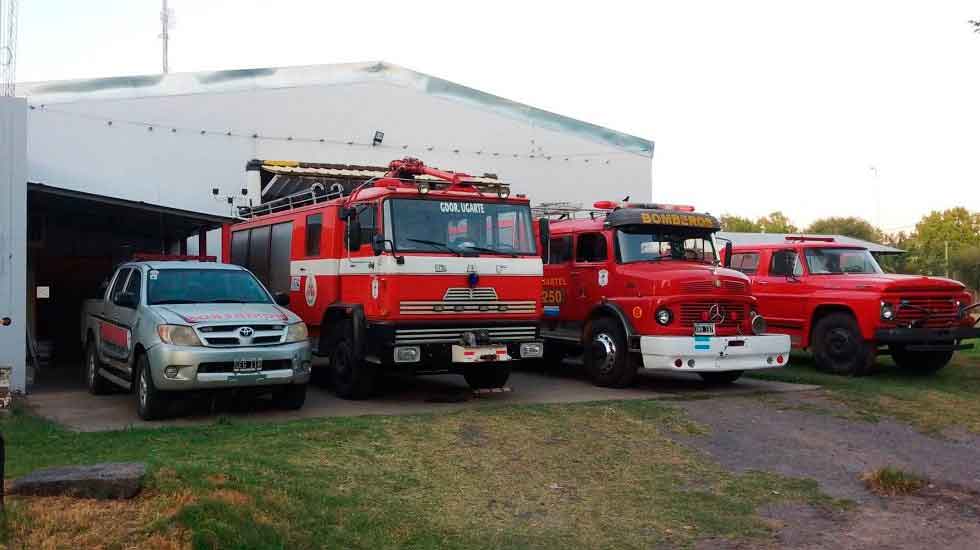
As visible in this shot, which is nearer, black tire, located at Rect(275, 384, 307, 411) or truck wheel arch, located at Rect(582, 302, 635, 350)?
black tire, located at Rect(275, 384, 307, 411)

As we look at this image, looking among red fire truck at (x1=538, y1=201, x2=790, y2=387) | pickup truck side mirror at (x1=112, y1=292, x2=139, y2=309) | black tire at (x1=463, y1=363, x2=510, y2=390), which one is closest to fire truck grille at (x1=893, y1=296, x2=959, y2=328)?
red fire truck at (x1=538, y1=201, x2=790, y2=387)

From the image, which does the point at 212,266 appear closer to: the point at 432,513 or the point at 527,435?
the point at 527,435

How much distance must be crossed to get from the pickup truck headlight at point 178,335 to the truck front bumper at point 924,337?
9.98 metres

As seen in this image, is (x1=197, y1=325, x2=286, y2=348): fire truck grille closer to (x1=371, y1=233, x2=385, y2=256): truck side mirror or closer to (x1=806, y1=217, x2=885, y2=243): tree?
(x1=371, y1=233, x2=385, y2=256): truck side mirror

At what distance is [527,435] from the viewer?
9.41 m

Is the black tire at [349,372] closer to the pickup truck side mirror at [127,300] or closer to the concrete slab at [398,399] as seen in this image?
the concrete slab at [398,399]

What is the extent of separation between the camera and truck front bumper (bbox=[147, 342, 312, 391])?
9.47 metres

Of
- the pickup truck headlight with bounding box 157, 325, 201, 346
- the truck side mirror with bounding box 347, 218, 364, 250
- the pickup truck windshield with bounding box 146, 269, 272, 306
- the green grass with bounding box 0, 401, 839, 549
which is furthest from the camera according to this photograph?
the truck side mirror with bounding box 347, 218, 364, 250

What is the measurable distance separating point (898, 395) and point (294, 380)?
316 inches

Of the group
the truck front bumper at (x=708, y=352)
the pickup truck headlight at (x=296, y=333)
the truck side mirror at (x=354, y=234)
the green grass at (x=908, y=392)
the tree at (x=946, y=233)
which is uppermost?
the tree at (x=946, y=233)

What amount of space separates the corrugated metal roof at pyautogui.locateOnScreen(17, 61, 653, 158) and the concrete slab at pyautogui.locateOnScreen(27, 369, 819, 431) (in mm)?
9073

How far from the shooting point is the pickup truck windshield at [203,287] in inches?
424

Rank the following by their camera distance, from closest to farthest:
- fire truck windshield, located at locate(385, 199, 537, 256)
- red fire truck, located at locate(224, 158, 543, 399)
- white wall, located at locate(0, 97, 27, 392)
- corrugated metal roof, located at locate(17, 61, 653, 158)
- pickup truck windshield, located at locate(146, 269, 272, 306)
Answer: pickup truck windshield, located at locate(146, 269, 272, 306) → red fire truck, located at locate(224, 158, 543, 399) → fire truck windshield, located at locate(385, 199, 537, 256) → white wall, located at locate(0, 97, 27, 392) → corrugated metal roof, located at locate(17, 61, 653, 158)

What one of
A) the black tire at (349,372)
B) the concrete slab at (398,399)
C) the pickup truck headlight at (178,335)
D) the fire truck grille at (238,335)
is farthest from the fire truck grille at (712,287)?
the pickup truck headlight at (178,335)
